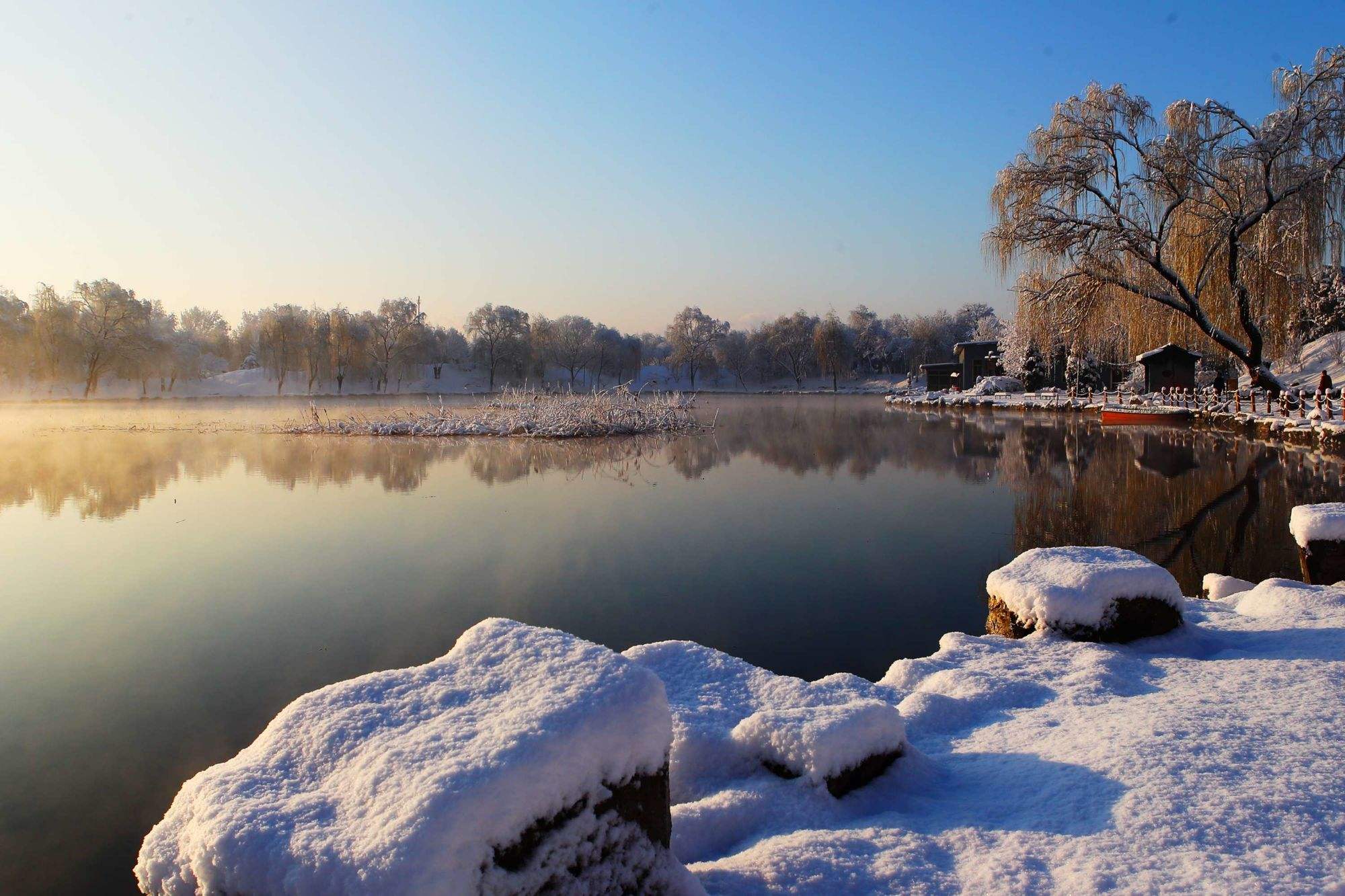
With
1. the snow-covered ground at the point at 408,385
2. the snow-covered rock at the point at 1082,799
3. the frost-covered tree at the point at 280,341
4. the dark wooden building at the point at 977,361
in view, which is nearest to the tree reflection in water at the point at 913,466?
the snow-covered rock at the point at 1082,799

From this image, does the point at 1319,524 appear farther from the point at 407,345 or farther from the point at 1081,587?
the point at 407,345

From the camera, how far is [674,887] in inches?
88.1

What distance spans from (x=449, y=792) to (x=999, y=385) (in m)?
53.0

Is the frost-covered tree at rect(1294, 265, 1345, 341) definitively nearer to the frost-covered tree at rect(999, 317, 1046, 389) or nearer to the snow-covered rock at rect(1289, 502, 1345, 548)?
the frost-covered tree at rect(999, 317, 1046, 389)

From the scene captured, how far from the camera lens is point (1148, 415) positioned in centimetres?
2753

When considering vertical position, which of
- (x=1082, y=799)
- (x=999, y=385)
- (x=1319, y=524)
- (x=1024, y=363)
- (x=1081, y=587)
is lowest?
(x=1082, y=799)

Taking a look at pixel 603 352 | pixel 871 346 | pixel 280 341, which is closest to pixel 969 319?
pixel 871 346

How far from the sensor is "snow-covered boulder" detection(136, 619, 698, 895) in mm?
1806

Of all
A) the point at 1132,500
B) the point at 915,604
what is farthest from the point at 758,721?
the point at 1132,500

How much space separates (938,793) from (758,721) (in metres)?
0.75

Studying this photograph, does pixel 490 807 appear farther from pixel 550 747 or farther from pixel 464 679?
pixel 464 679

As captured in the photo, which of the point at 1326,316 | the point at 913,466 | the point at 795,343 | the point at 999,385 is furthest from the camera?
the point at 795,343

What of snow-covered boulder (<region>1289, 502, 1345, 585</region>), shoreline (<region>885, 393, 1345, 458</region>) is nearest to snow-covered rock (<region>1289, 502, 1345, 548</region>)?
snow-covered boulder (<region>1289, 502, 1345, 585</region>)

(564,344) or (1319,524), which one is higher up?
(564,344)
